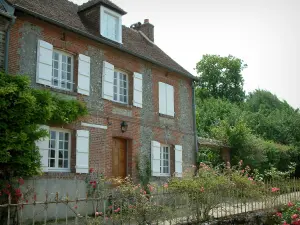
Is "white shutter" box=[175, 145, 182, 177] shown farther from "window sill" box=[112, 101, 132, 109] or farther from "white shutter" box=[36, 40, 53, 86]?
"white shutter" box=[36, 40, 53, 86]

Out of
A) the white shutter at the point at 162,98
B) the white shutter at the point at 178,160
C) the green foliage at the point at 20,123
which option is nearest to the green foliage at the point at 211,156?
the white shutter at the point at 178,160

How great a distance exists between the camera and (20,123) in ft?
29.5

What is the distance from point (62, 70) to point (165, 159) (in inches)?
234

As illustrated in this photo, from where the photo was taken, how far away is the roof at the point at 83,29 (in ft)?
36.0

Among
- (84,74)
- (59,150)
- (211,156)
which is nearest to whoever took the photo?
(59,150)

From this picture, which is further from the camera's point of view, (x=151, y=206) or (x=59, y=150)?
(x=59, y=150)

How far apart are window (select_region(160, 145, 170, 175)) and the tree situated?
24547 mm

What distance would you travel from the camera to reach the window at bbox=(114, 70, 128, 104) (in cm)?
1344

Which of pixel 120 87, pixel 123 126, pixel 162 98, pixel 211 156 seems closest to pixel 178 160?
pixel 162 98

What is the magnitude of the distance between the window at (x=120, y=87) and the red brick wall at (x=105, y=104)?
0.27 meters

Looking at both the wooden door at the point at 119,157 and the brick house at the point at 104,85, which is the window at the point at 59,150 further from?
the wooden door at the point at 119,157

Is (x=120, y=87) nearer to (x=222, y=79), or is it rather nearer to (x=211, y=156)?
(x=211, y=156)

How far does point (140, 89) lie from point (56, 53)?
3750 millimetres

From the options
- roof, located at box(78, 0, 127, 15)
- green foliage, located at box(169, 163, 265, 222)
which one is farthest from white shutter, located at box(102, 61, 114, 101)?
green foliage, located at box(169, 163, 265, 222)
